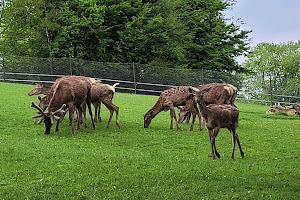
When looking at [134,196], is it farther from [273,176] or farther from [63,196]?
[273,176]

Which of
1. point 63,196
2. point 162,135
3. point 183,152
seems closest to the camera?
point 63,196

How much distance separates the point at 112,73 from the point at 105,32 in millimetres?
7226

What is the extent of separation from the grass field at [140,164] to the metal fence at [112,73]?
46.2 ft

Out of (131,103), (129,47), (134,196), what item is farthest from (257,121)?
(129,47)

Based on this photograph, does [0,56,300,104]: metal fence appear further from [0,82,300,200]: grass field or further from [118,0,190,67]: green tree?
[0,82,300,200]: grass field

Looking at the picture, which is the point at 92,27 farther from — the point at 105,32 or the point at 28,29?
the point at 28,29

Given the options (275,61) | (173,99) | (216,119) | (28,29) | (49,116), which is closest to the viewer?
(216,119)

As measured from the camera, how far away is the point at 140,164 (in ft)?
30.8

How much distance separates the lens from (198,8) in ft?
142

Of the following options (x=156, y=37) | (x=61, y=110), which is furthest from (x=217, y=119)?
(x=156, y=37)

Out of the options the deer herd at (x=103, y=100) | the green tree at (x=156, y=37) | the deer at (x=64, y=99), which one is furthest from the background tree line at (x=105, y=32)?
the deer at (x=64, y=99)

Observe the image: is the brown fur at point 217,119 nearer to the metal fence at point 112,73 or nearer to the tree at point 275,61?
the metal fence at point 112,73

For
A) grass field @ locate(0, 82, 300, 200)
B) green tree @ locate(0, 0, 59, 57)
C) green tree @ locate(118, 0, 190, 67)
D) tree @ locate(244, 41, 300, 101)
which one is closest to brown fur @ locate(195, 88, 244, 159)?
grass field @ locate(0, 82, 300, 200)

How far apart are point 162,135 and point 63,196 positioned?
23.2ft
